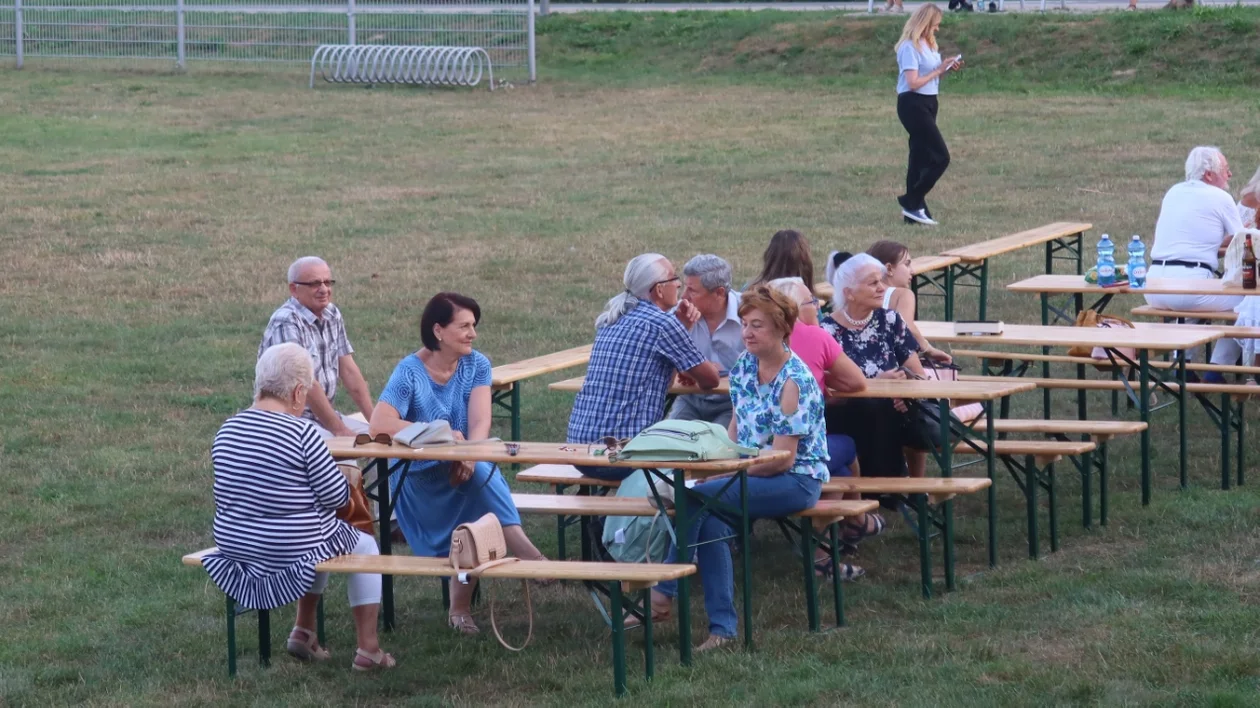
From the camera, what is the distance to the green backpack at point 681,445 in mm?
A: 5695

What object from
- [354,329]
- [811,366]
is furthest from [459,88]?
[811,366]

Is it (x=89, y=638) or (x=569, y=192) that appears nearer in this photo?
(x=89, y=638)

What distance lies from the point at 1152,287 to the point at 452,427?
15.0ft

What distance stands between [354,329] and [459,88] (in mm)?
15993

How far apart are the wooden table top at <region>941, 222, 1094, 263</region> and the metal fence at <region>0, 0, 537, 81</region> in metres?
18.2

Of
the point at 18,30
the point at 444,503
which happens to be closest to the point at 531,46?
the point at 18,30

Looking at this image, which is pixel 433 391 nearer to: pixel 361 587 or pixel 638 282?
pixel 638 282

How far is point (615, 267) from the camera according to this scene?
1404 centimetres

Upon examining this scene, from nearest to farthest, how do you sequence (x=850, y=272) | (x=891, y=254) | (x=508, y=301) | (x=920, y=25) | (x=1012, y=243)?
(x=850, y=272)
(x=891, y=254)
(x=1012, y=243)
(x=508, y=301)
(x=920, y=25)

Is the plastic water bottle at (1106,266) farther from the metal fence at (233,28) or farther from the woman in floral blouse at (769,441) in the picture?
the metal fence at (233,28)

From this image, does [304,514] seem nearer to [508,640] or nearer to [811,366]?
[508,640]

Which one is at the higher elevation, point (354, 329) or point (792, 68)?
point (792, 68)

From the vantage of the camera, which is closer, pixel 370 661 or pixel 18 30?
pixel 370 661

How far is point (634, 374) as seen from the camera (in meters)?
6.75
